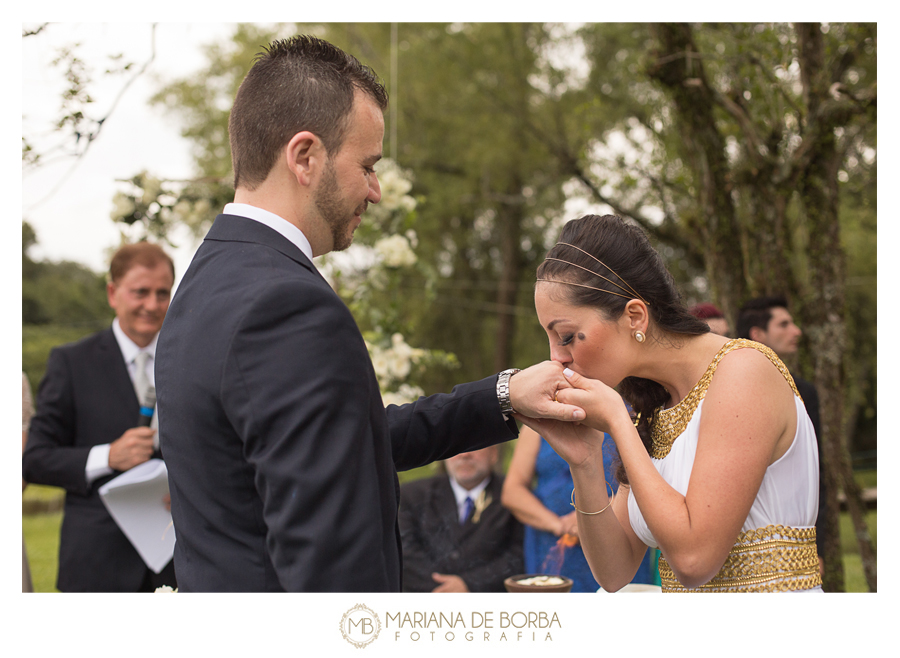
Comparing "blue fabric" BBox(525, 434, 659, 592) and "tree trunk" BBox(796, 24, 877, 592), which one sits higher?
"tree trunk" BBox(796, 24, 877, 592)

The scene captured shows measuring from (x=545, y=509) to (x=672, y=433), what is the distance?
175 cm

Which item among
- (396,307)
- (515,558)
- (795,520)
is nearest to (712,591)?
(795,520)

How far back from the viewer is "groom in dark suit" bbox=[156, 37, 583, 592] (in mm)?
1250

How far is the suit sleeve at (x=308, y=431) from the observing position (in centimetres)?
124

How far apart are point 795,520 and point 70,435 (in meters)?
3.04

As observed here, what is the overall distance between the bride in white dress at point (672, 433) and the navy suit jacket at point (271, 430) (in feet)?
2.34

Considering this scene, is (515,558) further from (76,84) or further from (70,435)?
(76,84)

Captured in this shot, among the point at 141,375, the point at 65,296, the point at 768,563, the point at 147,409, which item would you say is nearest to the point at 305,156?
the point at 768,563

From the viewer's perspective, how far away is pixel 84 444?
11.0 feet

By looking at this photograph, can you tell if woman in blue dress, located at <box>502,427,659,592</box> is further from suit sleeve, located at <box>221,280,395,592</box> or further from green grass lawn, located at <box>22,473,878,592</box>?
suit sleeve, located at <box>221,280,395,592</box>
